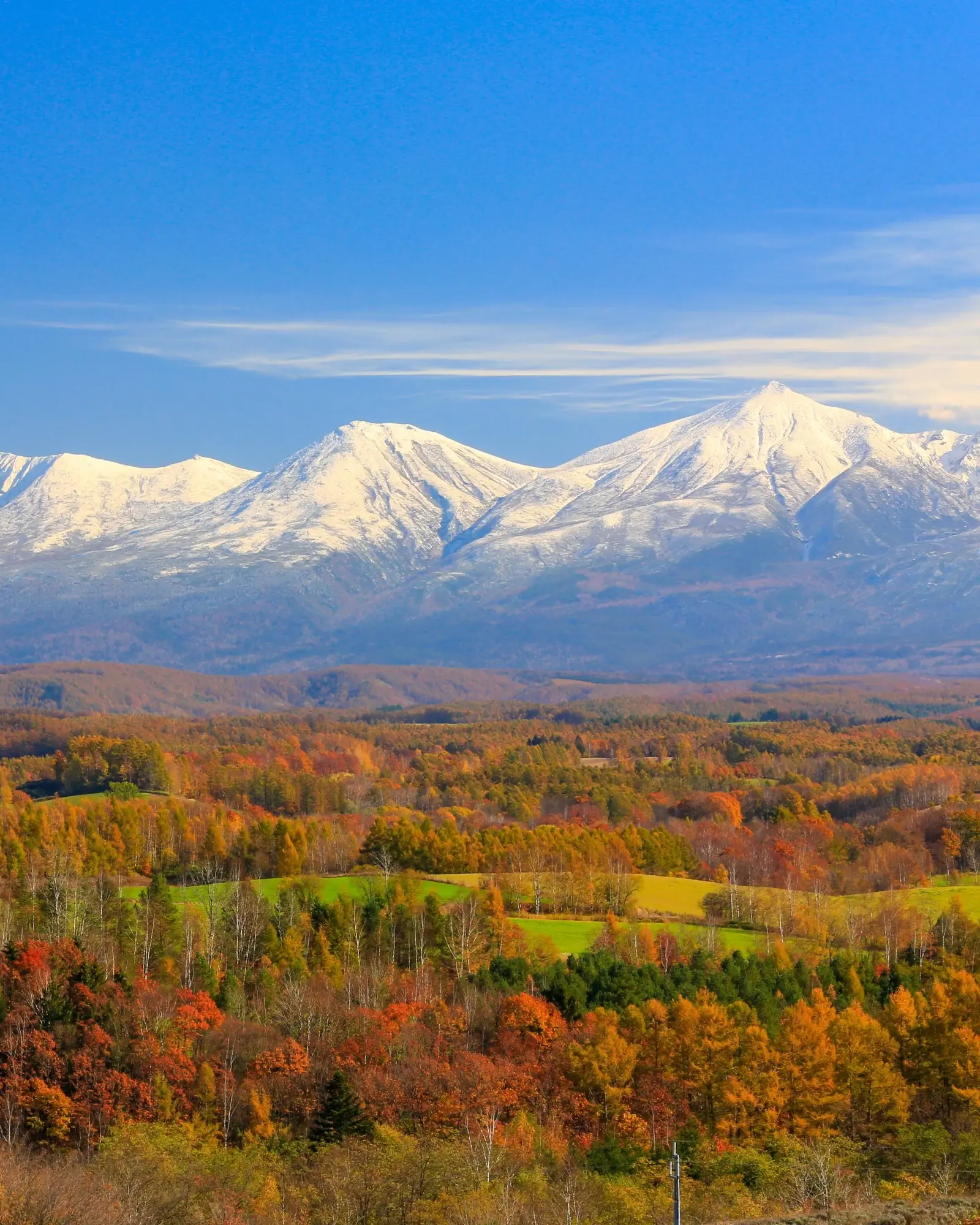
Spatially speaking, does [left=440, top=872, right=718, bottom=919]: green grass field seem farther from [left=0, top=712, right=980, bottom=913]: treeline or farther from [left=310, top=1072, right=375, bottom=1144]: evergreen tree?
[left=310, top=1072, right=375, bottom=1144]: evergreen tree

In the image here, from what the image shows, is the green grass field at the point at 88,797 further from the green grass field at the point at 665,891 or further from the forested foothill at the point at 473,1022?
the green grass field at the point at 665,891

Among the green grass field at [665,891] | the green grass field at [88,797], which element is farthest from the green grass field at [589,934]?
the green grass field at [88,797]

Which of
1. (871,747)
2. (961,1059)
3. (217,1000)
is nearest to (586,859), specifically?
(217,1000)

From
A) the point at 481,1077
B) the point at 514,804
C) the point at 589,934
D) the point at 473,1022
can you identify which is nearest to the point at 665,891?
the point at 589,934

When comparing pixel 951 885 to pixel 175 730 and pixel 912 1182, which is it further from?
pixel 175 730

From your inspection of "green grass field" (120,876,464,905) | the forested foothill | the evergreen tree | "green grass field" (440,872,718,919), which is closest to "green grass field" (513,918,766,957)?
the forested foothill

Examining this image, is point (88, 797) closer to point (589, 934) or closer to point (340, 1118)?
point (589, 934)

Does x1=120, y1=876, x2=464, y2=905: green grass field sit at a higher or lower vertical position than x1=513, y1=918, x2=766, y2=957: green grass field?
higher
